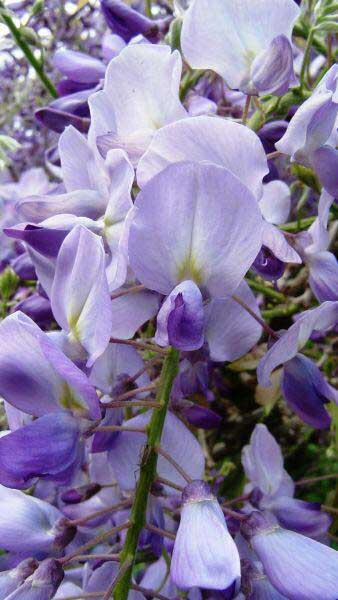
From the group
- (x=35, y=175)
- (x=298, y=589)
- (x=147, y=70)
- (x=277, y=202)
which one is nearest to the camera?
(x=298, y=589)

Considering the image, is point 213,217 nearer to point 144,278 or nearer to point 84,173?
point 144,278

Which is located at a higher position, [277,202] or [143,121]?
[143,121]

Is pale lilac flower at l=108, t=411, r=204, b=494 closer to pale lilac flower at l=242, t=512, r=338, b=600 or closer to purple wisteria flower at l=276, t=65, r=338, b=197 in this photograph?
pale lilac flower at l=242, t=512, r=338, b=600

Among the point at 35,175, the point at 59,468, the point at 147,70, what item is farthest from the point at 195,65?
the point at 35,175

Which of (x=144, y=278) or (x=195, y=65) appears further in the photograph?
(x=195, y=65)

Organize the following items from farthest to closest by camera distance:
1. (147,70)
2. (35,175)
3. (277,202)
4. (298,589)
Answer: (35,175), (277,202), (147,70), (298,589)

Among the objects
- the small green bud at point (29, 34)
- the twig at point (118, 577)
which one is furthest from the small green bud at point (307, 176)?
the small green bud at point (29, 34)

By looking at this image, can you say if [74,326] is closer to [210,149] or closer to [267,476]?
[210,149]

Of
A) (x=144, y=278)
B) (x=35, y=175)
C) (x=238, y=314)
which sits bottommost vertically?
(x=35, y=175)

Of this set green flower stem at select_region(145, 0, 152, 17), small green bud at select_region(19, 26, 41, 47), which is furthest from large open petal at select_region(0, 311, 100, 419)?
green flower stem at select_region(145, 0, 152, 17)
